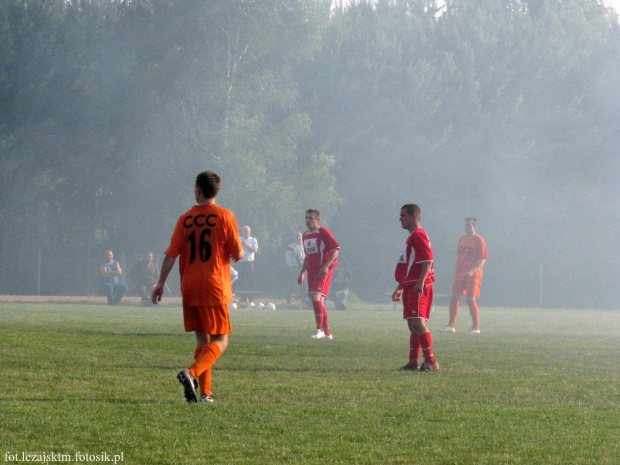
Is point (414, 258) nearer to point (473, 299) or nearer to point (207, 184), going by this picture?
point (207, 184)

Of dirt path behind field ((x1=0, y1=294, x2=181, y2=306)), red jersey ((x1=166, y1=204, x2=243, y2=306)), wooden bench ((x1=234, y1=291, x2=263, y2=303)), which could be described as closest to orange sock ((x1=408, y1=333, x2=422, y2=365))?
red jersey ((x1=166, y1=204, x2=243, y2=306))

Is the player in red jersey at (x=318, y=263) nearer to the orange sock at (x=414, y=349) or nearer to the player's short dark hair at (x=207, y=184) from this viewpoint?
the orange sock at (x=414, y=349)

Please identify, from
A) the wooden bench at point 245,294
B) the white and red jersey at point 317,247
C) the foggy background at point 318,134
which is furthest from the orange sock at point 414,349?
the foggy background at point 318,134

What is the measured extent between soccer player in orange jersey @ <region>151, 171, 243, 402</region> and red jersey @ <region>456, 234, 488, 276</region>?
10347 mm

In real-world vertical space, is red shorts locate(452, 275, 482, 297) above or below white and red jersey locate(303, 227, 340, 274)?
below

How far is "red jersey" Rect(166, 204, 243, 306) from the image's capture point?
23.8 ft

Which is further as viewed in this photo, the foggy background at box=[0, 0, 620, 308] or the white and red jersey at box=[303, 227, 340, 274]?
the foggy background at box=[0, 0, 620, 308]

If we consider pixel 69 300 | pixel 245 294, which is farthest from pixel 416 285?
pixel 69 300

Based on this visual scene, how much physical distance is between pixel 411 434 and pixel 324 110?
41.8 metres

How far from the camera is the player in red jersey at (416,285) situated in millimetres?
10312

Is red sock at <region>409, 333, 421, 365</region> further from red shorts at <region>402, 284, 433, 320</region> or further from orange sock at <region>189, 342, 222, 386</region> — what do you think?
orange sock at <region>189, 342, 222, 386</region>

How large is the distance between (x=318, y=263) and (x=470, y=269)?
3.60 metres

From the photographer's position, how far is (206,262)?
728 cm

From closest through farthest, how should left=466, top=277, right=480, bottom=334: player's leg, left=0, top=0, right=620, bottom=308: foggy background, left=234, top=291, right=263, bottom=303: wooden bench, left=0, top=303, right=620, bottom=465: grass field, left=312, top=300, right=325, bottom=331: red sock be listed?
left=0, top=303, right=620, bottom=465: grass field → left=312, top=300, right=325, bottom=331: red sock → left=466, top=277, right=480, bottom=334: player's leg → left=234, top=291, right=263, bottom=303: wooden bench → left=0, top=0, right=620, bottom=308: foggy background
